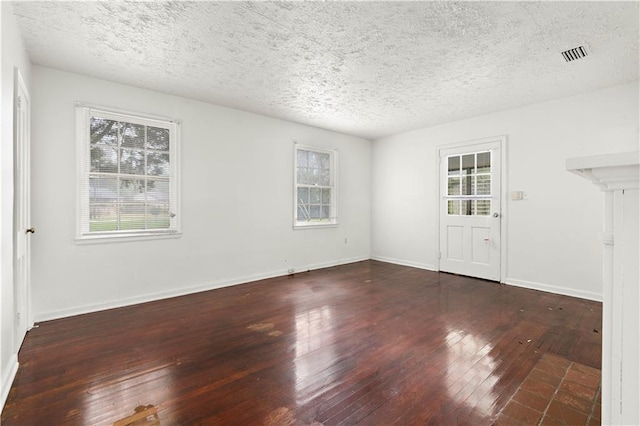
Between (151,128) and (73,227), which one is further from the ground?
(151,128)

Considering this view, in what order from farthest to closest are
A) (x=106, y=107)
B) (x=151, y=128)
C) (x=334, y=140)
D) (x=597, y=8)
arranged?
(x=334, y=140) < (x=151, y=128) < (x=106, y=107) < (x=597, y=8)

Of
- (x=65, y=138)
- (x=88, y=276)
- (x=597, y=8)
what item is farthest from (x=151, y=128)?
(x=597, y=8)

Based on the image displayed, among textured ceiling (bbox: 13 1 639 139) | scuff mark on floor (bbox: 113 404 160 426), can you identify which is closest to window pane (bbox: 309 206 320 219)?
textured ceiling (bbox: 13 1 639 139)

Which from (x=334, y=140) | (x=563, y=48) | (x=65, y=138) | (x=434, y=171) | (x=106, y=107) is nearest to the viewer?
(x=563, y=48)

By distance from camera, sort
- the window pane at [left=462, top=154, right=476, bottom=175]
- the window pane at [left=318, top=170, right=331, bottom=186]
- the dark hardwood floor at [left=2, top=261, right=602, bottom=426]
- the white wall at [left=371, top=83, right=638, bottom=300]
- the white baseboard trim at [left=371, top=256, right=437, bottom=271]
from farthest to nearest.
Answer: the window pane at [left=318, top=170, right=331, bottom=186] < the white baseboard trim at [left=371, top=256, right=437, bottom=271] < the window pane at [left=462, top=154, right=476, bottom=175] < the white wall at [left=371, top=83, right=638, bottom=300] < the dark hardwood floor at [left=2, top=261, right=602, bottom=426]

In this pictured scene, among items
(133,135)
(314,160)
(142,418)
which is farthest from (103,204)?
(314,160)

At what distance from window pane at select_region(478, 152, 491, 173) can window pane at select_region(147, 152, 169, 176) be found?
4.68 metres

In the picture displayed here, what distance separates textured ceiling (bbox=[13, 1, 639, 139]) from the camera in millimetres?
2268

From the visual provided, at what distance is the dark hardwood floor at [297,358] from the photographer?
1781 millimetres

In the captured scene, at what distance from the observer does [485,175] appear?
486 centimetres

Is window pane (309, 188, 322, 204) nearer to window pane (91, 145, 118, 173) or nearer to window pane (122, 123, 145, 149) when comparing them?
window pane (122, 123, 145, 149)

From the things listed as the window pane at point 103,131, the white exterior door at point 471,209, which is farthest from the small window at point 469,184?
the window pane at point 103,131

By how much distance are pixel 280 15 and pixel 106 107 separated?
2462 mm

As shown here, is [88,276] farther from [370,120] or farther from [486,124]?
[486,124]
